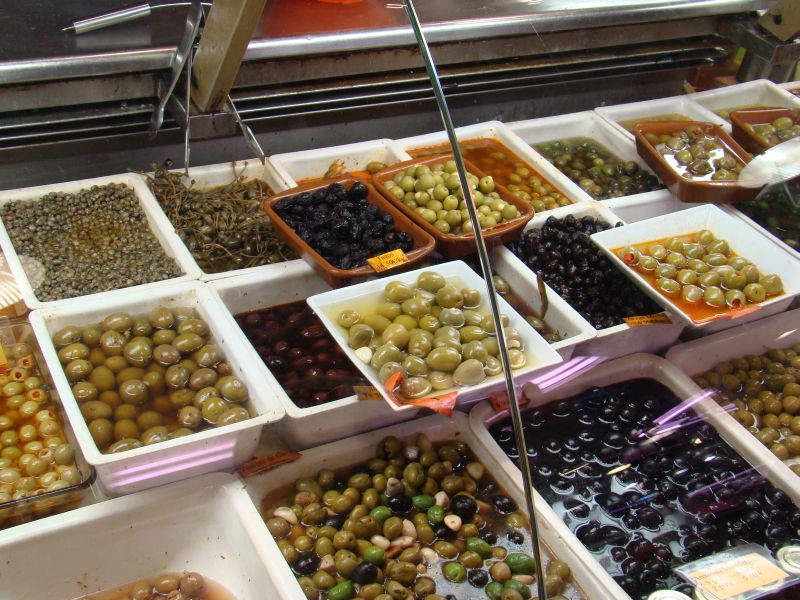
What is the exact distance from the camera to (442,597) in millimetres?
1816

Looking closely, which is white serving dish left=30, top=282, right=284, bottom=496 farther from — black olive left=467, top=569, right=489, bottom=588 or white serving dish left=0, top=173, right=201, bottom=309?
black olive left=467, top=569, right=489, bottom=588

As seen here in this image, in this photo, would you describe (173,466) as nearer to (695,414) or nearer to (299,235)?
(299,235)

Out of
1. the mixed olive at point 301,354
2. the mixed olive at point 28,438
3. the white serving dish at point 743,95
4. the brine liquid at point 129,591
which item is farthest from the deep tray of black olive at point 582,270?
the mixed olive at point 28,438

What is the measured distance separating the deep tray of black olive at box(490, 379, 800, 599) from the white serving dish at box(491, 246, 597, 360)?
168 mm

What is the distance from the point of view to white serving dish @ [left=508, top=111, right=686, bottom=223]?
2.92 meters

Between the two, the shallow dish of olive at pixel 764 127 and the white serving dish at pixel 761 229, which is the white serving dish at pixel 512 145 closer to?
the white serving dish at pixel 761 229

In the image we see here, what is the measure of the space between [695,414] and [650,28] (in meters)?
1.68

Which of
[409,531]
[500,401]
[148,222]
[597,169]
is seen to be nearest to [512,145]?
[597,169]

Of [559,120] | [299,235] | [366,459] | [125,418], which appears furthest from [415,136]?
[125,418]

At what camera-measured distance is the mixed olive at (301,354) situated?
201 centimetres

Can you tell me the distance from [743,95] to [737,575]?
7.74 feet

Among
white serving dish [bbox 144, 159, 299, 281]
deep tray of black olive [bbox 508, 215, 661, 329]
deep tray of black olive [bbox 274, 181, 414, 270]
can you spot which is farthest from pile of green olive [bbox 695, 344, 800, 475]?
white serving dish [bbox 144, 159, 299, 281]

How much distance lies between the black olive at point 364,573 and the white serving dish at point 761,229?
166 centimetres

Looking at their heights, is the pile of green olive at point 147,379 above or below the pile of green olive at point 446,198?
below
